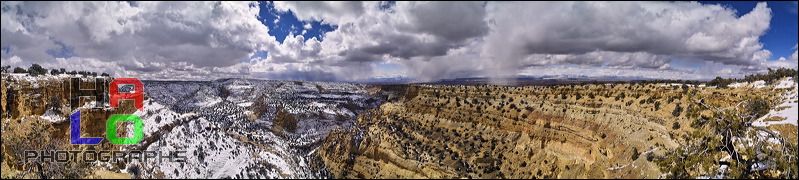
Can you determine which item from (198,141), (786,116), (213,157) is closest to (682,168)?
(786,116)

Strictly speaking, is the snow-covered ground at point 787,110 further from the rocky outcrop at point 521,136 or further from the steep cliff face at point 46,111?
the steep cliff face at point 46,111

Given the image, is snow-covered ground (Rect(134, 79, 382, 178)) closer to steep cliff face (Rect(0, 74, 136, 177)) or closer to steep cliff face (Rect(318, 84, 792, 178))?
steep cliff face (Rect(0, 74, 136, 177))

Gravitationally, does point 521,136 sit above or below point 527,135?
below

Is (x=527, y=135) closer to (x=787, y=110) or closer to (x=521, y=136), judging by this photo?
(x=521, y=136)

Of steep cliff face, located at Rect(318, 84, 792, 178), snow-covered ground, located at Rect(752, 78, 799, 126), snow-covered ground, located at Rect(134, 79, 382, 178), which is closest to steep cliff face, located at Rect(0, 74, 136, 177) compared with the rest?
snow-covered ground, located at Rect(134, 79, 382, 178)

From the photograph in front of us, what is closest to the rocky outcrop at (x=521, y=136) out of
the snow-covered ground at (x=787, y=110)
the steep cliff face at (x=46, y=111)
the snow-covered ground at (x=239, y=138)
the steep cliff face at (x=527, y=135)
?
the steep cliff face at (x=527, y=135)

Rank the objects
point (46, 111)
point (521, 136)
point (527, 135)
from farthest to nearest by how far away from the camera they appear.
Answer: point (521, 136), point (527, 135), point (46, 111)

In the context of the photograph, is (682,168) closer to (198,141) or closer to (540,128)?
(540,128)

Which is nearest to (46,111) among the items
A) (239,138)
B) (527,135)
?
(239,138)
